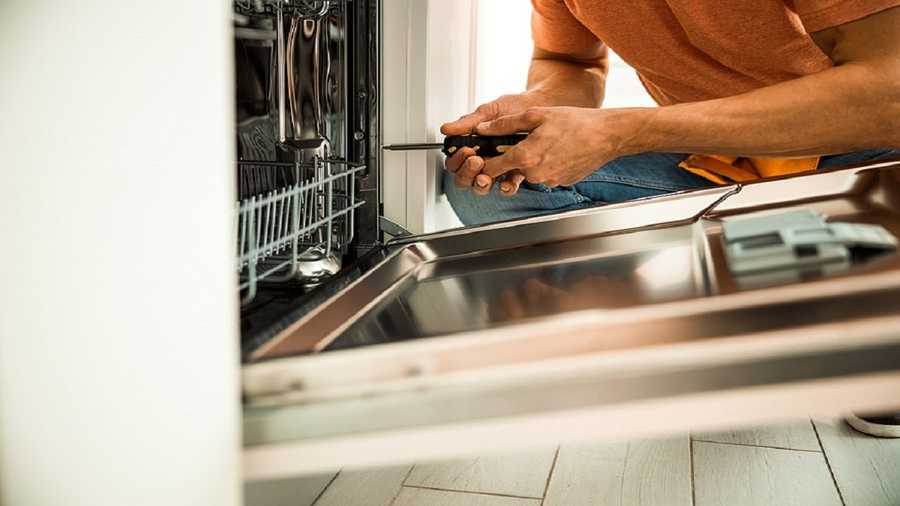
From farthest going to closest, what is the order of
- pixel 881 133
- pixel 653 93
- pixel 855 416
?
pixel 653 93, pixel 855 416, pixel 881 133

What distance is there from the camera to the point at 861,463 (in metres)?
1.23

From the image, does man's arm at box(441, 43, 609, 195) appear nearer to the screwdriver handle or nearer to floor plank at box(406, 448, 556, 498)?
the screwdriver handle

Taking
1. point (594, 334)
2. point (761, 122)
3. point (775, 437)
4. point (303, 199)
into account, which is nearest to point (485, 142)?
point (303, 199)

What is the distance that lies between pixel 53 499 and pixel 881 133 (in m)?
1.04

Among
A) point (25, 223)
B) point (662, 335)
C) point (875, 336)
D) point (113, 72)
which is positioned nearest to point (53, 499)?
point (25, 223)

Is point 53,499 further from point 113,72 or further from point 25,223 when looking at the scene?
point 113,72

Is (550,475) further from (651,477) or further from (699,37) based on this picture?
(699,37)

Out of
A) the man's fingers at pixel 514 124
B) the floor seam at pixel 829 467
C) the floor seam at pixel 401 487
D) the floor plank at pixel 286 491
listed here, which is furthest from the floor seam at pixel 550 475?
the man's fingers at pixel 514 124

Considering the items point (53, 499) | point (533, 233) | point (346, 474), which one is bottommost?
point (346, 474)

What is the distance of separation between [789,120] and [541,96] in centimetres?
53

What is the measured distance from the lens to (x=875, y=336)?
19.4 inches

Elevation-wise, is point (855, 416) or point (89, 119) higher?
point (89, 119)

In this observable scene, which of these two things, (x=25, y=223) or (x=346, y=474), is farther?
(x=346, y=474)

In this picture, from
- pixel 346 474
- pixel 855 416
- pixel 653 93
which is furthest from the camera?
pixel 653 93
